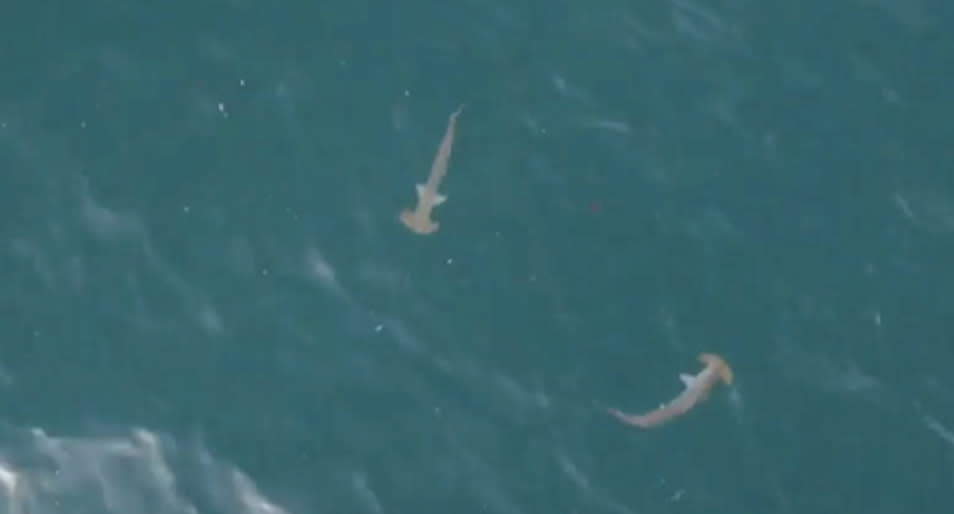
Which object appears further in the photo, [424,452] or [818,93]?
[818,93]

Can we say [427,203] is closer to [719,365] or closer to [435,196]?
[435,196]

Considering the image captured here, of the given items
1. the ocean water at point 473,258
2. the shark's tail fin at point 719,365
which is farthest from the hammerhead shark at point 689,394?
the ocean water at point 473,258

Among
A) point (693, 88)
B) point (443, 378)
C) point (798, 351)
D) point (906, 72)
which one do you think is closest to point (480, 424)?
point (443, 378)

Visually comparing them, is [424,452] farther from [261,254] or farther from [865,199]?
[865,199]

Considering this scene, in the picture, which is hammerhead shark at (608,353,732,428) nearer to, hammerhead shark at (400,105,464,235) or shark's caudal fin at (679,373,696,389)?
shark's caudal fin at (679,373,696,389)

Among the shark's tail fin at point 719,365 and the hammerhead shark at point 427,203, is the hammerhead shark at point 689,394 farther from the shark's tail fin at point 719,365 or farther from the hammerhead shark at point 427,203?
the hammerhead shark at point 427,203

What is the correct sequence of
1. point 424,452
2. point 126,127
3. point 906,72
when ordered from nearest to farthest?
point 424,452 → point 126,127 → point 906,72

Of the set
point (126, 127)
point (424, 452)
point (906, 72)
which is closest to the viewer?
point (424, 452)

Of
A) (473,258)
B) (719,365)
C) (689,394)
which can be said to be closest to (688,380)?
(689,394)
